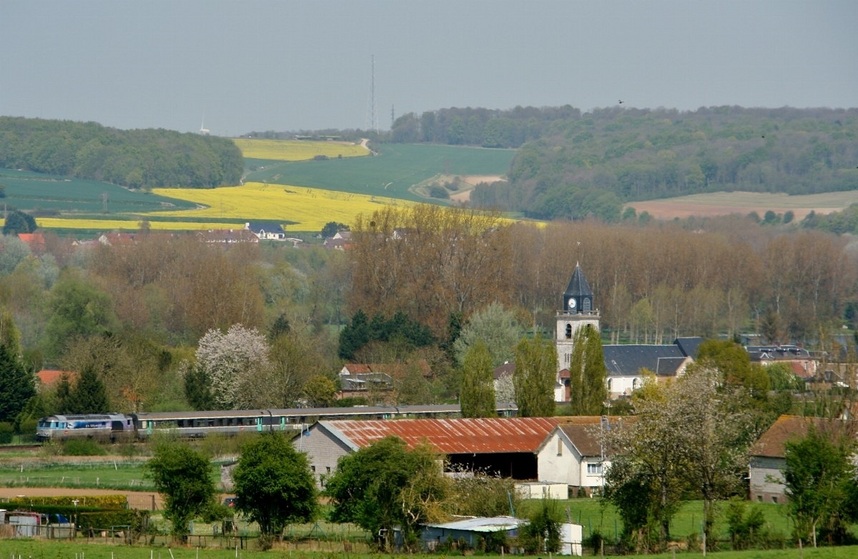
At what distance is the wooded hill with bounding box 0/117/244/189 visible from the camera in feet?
596

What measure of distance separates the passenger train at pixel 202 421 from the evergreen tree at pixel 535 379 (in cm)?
363

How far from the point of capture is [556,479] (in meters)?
46.7

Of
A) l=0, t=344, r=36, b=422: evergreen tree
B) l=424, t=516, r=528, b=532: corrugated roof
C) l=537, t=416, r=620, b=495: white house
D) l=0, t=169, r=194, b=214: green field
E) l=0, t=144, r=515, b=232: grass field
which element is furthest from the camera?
l=0, t=169, r=194, b=214: green field

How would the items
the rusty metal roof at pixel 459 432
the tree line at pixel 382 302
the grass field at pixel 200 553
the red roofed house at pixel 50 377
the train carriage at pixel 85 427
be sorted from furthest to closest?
the tree line at pixel 382 302 < the red roofed house at pixel 50 377 < the train carriage at pixel 85 427 < the rusty metal roof at pixel 459 432 < the grass field at pixel 200 553

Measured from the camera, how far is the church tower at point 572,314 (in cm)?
7531

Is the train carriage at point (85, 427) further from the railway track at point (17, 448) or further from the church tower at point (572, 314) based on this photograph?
the church tower at point (572, 314)

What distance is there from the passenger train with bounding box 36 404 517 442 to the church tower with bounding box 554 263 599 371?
12816 mm

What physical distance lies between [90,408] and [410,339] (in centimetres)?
2297

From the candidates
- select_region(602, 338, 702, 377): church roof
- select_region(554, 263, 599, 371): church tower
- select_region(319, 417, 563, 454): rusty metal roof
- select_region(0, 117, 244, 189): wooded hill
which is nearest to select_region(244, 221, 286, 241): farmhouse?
select_region(0, 117, 244, 189): wooded hill

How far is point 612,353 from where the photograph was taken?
7994cm

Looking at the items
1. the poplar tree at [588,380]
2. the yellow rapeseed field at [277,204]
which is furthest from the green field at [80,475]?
the yellow rapeseed field at [277,204]

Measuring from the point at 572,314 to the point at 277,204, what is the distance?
100850 mm

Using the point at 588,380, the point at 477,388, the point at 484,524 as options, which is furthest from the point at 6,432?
the point at 484,524

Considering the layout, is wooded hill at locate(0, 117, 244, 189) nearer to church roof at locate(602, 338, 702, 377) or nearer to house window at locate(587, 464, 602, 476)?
church roof at locate(602, 338, 702, 377)
